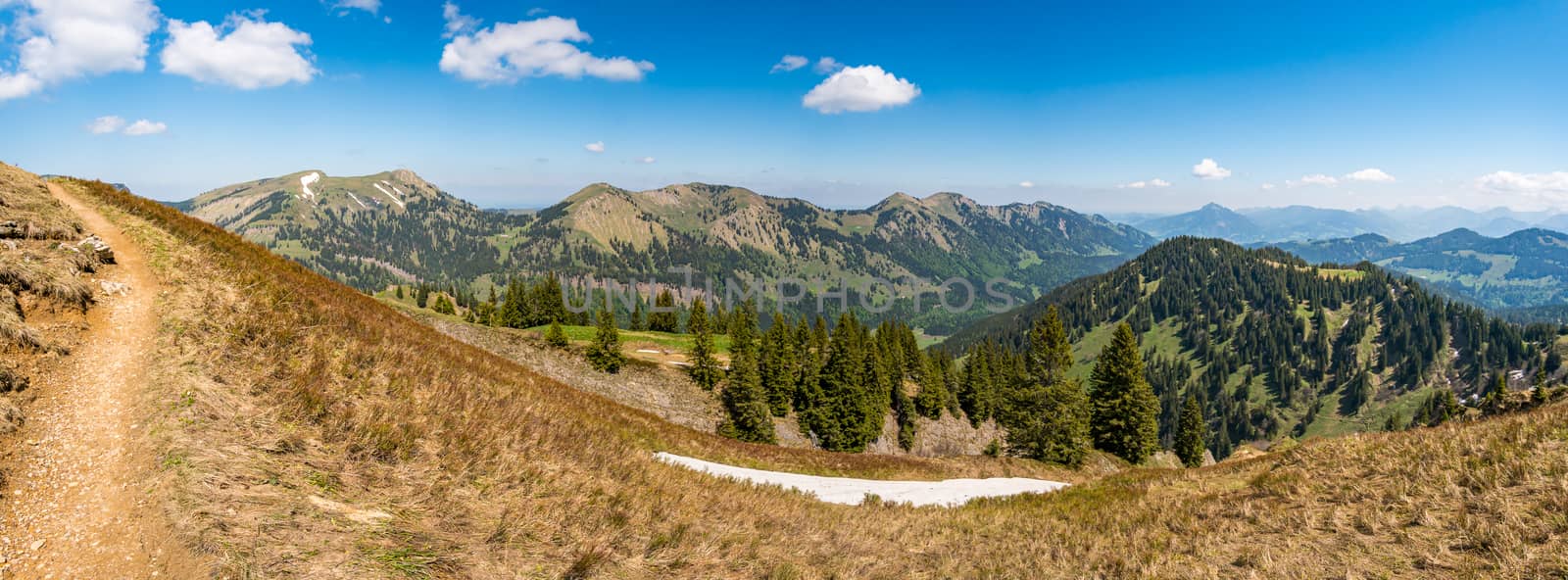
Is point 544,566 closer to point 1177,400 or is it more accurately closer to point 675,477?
point 675,477

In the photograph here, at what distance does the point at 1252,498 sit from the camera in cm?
1317

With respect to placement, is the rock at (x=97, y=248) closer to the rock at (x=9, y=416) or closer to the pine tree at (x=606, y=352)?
the rock at (x=9, y=416)

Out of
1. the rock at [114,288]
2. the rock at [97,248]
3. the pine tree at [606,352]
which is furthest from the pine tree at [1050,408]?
the rock at [97,248]

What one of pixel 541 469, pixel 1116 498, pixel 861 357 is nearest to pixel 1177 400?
pixel 861 357

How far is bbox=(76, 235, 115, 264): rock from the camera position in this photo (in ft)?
50.1

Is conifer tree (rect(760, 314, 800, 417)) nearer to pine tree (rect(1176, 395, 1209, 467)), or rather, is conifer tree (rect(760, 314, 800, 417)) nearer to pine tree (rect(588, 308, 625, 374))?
pine tree (rect(588, 308, 625, 374))

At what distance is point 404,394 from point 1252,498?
20.6m

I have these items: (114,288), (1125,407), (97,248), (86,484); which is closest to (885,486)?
(86,484)

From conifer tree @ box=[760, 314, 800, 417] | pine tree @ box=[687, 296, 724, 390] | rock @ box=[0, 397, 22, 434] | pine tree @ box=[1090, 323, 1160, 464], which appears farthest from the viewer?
conifer tree @ box=[760, 314, 800, 417]

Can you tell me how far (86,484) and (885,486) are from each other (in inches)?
905

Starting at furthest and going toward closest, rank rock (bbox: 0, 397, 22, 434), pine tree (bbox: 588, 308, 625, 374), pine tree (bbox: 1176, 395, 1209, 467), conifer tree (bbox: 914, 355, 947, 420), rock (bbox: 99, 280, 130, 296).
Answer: conifer tree (bbox: 914, 355, 947, 420) → pine tree (bbox: 1176, 395, 1209, 467) → pine tree (bbox: 588, 308, 625, 374) → rock (bbox: 99, 280, 130, 296) → rock (bbox: 0, 397, 22, 434)

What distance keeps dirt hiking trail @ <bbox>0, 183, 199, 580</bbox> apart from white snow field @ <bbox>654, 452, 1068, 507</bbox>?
14257 mm

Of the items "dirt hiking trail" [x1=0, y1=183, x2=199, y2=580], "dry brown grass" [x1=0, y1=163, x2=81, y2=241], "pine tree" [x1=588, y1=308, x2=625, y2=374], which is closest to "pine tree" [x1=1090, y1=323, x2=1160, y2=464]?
"pine tree" [x1=588, y1=308, x2=625, y2=374]

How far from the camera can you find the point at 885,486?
80.7 ft
